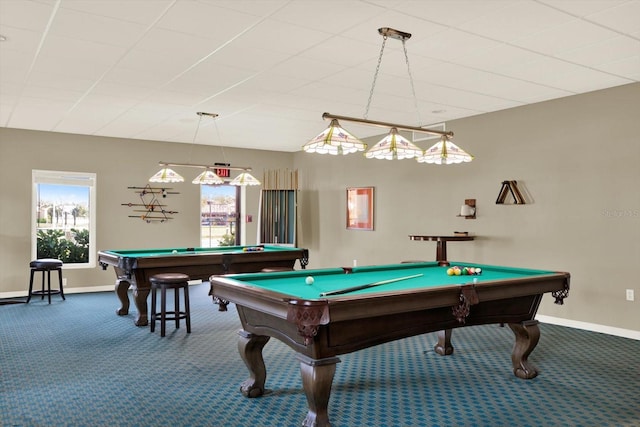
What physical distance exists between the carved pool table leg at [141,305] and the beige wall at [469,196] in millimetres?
3021

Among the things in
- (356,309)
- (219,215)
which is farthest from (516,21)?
(219,215)

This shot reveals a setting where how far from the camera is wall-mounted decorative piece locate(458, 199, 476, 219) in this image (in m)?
6.79

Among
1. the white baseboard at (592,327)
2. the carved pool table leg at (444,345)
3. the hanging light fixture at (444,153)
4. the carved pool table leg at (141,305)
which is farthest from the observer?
the carved pool table leg at (141,305)

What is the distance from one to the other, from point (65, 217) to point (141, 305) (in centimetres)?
342

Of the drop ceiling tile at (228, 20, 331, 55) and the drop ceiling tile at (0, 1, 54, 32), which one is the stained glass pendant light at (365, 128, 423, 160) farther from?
the drop ceiling tile at (0, 1, 54, 32)

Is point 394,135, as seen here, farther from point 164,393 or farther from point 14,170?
point 14,170

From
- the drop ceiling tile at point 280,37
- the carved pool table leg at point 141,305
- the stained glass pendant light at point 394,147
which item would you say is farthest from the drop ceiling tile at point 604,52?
the carved pool table leg at point 141,305

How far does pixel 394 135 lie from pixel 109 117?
467 centimetres

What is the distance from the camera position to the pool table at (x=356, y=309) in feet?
9.53

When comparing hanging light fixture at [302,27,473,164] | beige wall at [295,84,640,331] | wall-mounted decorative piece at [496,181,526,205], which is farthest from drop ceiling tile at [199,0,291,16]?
wall-mounted decorative piece at [496,181,526,205]

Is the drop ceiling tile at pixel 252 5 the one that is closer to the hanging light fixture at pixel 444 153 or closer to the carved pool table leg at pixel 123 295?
the hanging light fixture at pixel 444 153

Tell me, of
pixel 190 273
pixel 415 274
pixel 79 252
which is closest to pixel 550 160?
pixel 415 274

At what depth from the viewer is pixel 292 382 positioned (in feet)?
12.8

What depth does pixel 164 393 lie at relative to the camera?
3631mm
